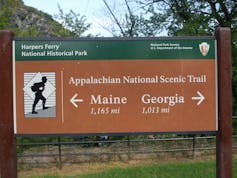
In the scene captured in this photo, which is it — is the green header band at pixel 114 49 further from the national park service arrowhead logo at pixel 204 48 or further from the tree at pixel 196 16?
the tree at pixel 196 16

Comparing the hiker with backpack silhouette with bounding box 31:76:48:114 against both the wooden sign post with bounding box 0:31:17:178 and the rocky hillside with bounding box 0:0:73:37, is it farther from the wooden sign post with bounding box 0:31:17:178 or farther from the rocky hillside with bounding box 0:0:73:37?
the rocky hillside with bounding box 0:0:73:37

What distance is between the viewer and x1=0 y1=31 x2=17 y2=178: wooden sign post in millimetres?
5613

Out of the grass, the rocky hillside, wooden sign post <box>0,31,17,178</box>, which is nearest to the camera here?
wooden sign post <box>0,31,17,178</box>

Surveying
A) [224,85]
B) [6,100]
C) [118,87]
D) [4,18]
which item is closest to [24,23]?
[4,18]

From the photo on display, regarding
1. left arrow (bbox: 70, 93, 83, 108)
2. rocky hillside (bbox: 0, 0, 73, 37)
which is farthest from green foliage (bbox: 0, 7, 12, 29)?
left arrow (bbox: 70, 93, 83, 108)

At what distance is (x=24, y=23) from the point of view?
2861 centimetres

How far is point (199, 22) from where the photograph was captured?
18.7 metres

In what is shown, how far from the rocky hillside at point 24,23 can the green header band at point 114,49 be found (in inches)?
472

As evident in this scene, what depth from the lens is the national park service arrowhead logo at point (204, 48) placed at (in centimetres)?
575

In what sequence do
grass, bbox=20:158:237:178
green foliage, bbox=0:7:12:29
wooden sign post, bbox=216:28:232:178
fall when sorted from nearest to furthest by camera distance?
wooden sign post, bbox=216:28:232:178
grass, bbox=20:158:237:178
green foliage, bbox=0:7:12:29

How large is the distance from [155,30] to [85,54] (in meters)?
15.2

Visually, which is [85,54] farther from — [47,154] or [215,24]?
[215,24]

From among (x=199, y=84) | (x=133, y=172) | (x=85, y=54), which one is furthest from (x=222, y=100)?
(x=133, y=172)

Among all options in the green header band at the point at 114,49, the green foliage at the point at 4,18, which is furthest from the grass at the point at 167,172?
the green foliage at the point at 4,18
